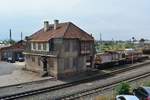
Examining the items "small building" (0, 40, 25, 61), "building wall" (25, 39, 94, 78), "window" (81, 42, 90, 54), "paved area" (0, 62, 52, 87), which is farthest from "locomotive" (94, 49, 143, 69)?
"small building" (0, 40, 25, 61)

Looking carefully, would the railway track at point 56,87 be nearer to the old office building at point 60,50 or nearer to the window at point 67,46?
the old office building at point 60,50

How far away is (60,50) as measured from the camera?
133ft

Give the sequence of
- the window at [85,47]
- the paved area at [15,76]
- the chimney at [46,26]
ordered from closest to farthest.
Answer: the paved area at [15,76], the window at [85,47], the chimney at [46,26]

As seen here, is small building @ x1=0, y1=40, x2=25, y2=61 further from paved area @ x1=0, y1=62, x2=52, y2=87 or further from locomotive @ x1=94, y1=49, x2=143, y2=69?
locomotive @ x1=94, y1=49, x2=143, y2=69

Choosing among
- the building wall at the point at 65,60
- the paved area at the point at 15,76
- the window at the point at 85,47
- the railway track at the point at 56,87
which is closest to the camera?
the railway track at the point at 56,87

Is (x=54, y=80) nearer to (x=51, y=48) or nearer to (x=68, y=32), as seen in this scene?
(x=51, y=48)

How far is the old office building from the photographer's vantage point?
40.8 meters

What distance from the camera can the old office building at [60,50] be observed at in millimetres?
40812

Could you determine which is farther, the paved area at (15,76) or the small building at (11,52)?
the small building at (11,52)

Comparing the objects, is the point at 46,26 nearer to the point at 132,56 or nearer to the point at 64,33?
the point at 64,33

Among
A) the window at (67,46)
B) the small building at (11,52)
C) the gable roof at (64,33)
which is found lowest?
the small building at (11,52)

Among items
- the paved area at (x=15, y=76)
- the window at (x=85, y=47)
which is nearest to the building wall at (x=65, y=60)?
the window at (x=85, y=47)

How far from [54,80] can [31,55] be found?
9.26 m

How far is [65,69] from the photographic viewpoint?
41000mm
